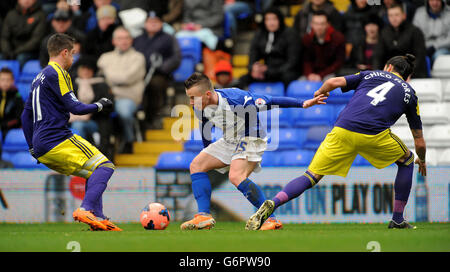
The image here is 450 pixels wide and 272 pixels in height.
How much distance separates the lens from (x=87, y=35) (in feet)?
45.2

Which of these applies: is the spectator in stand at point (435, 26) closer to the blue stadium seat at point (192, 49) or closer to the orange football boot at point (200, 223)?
the blue stadium seat at point (192, 49)

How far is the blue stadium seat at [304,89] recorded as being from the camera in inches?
468

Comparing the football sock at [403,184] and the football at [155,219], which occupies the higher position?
the football sock at [403,184]

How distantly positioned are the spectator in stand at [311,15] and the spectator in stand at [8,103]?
→ 491 cm

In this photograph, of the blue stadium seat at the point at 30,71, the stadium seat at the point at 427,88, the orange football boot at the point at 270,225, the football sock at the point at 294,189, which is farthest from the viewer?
the blue stadium seat at the point at 30,71

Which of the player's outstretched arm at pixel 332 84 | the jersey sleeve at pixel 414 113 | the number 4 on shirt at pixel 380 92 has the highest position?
the player's outstretched arm at pixel 332 84

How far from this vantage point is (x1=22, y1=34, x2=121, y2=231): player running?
7641 millimetres

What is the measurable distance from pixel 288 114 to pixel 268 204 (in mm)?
4870

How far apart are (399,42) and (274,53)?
2.02 metres

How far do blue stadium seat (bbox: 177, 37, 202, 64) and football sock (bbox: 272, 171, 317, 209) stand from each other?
20.2 feet

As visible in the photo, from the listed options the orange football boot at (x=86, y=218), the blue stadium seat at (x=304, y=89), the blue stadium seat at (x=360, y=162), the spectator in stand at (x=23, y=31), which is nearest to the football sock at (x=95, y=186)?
the orange football boot at (x=86, y=218)

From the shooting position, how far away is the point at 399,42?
39.3 feet

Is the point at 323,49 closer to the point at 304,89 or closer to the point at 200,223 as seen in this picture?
the point at 304,89

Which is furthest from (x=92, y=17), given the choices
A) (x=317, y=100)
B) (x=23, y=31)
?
(x=317, y=100)
